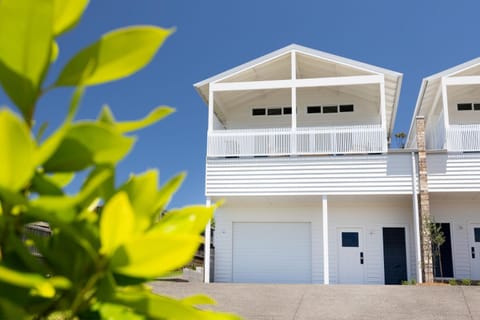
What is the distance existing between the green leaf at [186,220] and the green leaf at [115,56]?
204mm

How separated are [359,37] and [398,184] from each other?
25.6 metres

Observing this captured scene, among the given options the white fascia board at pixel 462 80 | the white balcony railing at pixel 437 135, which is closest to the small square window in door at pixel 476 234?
the white balcony railing at pixel 437 135

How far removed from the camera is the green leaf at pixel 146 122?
643 millimetres

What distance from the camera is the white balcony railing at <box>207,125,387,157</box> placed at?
13875mm

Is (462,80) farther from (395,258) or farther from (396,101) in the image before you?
(395,258)

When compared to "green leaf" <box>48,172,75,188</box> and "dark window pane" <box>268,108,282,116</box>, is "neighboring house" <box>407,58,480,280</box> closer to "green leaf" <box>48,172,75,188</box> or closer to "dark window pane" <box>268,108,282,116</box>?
"dark window pane" <box>268,108,282,116</box>

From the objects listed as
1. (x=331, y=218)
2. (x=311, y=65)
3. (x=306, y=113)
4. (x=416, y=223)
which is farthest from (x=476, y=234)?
(x=311, y=65)

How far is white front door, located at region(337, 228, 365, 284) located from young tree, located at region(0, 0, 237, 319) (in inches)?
601

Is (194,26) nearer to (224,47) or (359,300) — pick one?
(224,47)

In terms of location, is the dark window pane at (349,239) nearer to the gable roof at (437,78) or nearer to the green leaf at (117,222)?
the gable roof at (437,78)

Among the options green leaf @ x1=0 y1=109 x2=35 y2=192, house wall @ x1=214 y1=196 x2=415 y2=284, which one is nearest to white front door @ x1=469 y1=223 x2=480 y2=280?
house wall @ x1=214 y1=196 x2=415 y2=284

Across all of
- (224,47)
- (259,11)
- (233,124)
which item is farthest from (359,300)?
(224,47)

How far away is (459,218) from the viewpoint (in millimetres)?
15047

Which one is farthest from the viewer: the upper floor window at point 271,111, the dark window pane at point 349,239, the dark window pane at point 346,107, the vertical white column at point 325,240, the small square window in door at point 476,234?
the upper floor window at point 271,111
